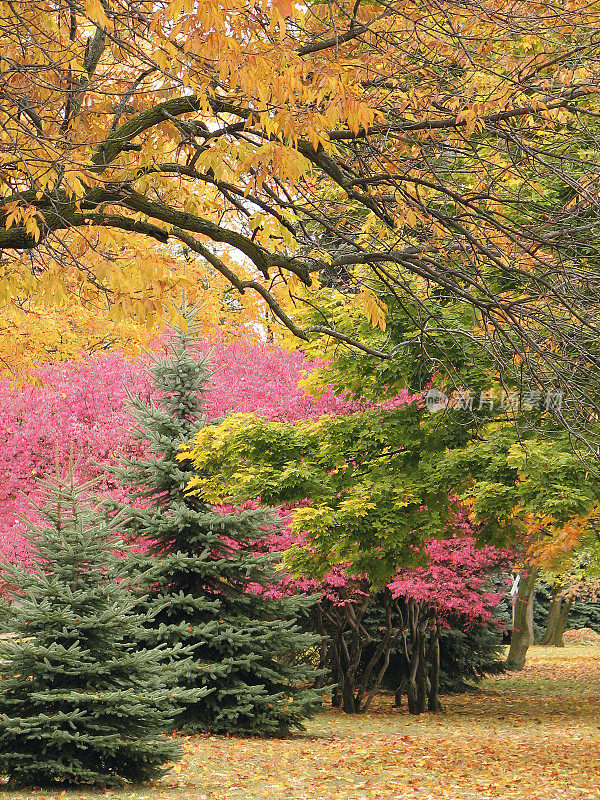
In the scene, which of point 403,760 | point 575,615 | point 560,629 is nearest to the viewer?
point 403,760

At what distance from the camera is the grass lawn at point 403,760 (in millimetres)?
8945

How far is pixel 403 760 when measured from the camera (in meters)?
11.2

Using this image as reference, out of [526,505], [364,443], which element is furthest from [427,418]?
[526,505]

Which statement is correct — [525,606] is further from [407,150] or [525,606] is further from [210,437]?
[407,150]

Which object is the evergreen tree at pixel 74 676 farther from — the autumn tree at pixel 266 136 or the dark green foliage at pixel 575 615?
the dark green foliage at pixel 575 615

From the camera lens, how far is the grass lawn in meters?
8.95

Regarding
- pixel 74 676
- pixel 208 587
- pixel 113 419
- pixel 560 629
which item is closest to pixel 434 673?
pixel 208 587

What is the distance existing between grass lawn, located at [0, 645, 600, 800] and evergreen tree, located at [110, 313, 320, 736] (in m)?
0.55

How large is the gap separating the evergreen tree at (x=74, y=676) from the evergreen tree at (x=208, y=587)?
12.3ft

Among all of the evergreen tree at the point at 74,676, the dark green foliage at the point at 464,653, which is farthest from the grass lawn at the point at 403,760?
the dark green foliage at the point at 464,653

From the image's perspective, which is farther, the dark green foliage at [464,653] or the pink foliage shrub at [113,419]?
the dark green foliage at [464,653]

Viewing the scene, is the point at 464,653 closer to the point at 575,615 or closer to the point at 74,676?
the point at 74,676

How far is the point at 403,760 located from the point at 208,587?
3884 millimetres

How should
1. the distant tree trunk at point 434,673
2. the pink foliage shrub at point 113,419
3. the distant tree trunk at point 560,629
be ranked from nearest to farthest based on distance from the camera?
1. the pink foliage shrub at point 113,419
2. the distant tree trunk at point 434,673
3. the distant tree trunk at point 560,629
